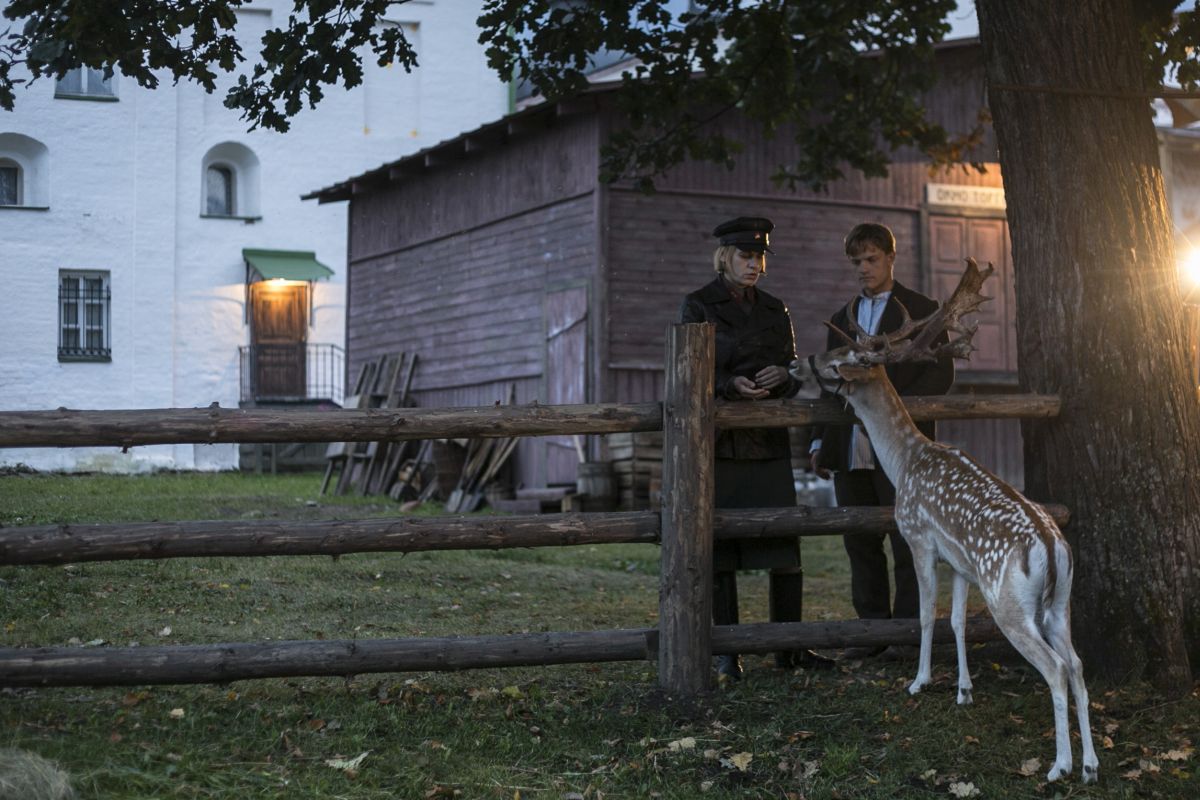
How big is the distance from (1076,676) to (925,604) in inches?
44.8

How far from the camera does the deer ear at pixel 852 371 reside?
689cm

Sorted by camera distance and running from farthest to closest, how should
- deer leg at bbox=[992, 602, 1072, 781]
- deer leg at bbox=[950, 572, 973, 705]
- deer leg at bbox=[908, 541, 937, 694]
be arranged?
1. deer leg at bbox=[908, 541, 937, 694]
2. deer leg at bbox=[950, 572, 973, 705]
3. deer leg at bbox=[992, 602, 1072, 781]

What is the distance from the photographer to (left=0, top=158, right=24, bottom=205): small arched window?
12762 mm

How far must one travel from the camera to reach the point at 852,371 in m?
6.91

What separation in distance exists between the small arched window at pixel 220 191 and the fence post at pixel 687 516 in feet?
82.8

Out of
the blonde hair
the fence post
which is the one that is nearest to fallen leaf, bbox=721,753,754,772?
the fence post

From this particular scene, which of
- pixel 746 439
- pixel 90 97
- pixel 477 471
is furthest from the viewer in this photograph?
pixel 477 471

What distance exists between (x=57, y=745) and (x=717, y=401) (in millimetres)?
3374

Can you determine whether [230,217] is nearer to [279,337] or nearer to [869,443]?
[279,337]

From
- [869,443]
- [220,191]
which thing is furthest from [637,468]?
[220,191]

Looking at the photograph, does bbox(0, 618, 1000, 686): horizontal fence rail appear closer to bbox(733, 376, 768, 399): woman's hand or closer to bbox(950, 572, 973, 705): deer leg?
bbox(950, 572, 973, 705): deer leg

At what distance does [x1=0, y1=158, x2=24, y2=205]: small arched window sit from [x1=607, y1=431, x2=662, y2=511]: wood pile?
24.4 ft

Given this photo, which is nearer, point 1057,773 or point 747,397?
point 1057,773

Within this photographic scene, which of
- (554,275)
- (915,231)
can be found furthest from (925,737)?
(915,231)
